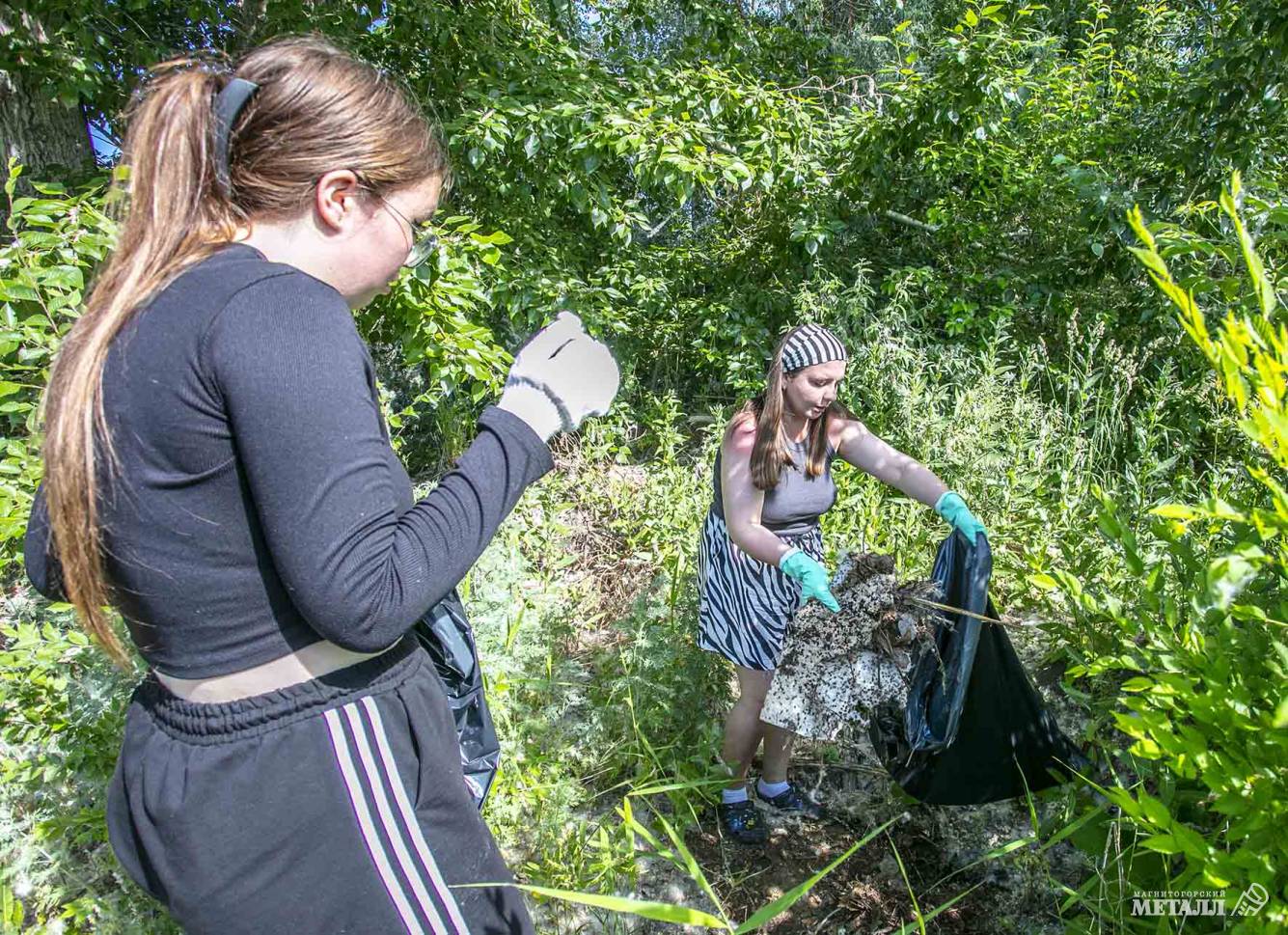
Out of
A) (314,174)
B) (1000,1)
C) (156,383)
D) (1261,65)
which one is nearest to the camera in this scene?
(156,383)

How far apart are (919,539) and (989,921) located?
1.59 meters

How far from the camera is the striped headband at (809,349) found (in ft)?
7.59

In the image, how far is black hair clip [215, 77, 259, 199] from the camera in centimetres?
94

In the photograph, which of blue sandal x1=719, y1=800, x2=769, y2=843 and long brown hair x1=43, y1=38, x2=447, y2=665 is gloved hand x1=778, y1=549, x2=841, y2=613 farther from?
long brown hair x1=43, y1=38, x2=447, y2=665

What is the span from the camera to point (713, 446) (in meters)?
4.39

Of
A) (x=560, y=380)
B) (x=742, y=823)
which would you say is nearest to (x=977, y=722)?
(x=742, y=823)

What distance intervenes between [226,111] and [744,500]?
1641mm

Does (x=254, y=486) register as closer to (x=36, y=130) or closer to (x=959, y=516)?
(x=959, y=516)

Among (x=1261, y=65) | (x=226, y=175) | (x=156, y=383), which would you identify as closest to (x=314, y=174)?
(x=226, y=175)

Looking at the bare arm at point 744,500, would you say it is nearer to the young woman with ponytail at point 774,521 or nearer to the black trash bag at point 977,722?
the young woman with ponytail at point 774,521

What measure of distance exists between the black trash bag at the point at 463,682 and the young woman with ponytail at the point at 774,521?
3.42ft

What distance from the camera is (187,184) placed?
946 millimetres

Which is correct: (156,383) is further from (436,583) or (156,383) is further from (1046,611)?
(1046,611)

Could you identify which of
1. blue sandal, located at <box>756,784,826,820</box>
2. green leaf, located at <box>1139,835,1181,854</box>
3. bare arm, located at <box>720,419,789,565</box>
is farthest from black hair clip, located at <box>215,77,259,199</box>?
blue sandal, located at <box>756,784,826,820</box>
